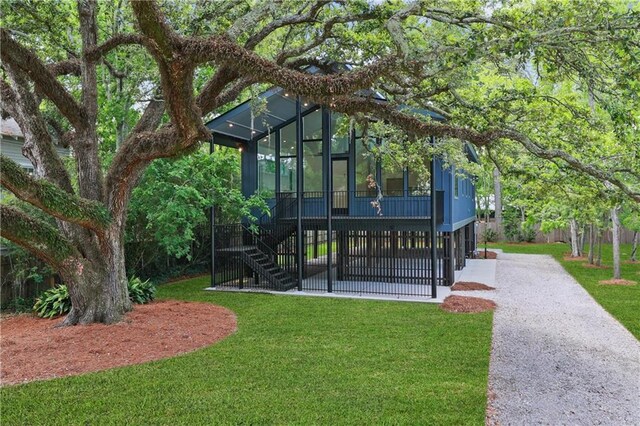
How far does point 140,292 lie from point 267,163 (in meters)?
6.45

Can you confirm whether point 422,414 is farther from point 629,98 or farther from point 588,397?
point 629,98

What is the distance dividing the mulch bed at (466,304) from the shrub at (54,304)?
8.02 metres

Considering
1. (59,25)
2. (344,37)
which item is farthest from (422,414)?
(59,25)

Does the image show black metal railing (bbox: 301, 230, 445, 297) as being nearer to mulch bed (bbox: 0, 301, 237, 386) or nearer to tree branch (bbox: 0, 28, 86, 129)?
mulch bed (bbox: 0, 301, 237, 386)

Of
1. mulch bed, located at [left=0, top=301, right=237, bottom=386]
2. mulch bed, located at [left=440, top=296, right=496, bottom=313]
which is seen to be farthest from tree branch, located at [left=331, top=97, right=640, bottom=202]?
mulch bed, located at [left=0, top=301, right=237, bottom=386]

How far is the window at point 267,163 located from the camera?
14.4 m

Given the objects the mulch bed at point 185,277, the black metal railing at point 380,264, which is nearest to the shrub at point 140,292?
the mulch bed at point 185,277

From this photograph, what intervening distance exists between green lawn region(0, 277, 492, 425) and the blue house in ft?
14.4

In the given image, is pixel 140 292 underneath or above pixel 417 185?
underneath

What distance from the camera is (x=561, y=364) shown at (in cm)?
610

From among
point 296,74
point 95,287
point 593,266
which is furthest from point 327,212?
point 593,266

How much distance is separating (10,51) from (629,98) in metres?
8.63

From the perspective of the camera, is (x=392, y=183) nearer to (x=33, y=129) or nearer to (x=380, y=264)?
(x=380, y=264)

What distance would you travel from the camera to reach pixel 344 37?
28.0 ft
